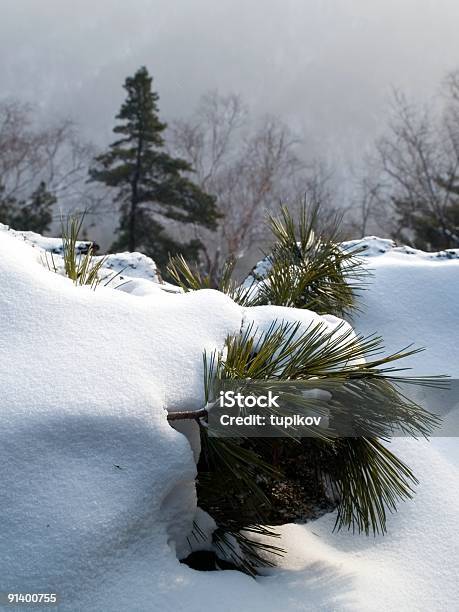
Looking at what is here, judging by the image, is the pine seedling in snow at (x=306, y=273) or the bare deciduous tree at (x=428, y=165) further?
the bare deciduous tree at (x=428, y=165)

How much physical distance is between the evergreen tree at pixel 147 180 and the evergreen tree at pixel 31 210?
1.28m

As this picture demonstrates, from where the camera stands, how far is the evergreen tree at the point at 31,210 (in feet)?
43.6

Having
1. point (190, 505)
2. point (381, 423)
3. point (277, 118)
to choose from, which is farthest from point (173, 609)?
point (277, 118)

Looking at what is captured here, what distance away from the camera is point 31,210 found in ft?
45.0

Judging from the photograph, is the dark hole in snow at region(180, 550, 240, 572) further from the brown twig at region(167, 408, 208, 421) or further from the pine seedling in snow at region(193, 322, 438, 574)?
the brown twig at region(167, 408, 208, 421)

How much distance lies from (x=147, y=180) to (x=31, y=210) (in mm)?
2777

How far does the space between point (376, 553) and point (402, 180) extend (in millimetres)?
13556

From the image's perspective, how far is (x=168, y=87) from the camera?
37656mm

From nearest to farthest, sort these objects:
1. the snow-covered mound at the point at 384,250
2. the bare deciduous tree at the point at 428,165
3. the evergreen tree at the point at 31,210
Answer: the snow-covered mound at the point at 384,250
the evergreen tree at the point at 31,210
the bare deciduous tree at the point at 428,165

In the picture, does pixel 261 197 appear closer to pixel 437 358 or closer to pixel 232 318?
pixel 437 358

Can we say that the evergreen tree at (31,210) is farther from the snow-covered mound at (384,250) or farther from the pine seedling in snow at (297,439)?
the pine seedling in snow at (297,439)

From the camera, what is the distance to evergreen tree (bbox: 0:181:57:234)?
1330 cm

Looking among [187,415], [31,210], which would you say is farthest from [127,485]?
[31,210]

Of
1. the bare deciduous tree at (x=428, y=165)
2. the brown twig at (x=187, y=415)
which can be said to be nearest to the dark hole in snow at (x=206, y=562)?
the brown twig at (x=187, y=415)
